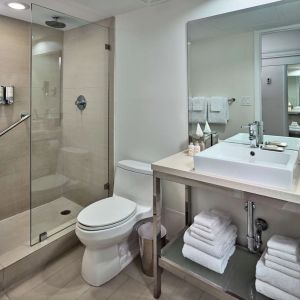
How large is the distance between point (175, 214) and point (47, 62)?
6.39ft

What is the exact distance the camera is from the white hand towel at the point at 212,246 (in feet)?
4.50

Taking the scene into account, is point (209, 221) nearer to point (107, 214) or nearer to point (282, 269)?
point (282, 269)

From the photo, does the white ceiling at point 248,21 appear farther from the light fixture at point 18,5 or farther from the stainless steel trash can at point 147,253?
the stainless steel trash can at point 147,253

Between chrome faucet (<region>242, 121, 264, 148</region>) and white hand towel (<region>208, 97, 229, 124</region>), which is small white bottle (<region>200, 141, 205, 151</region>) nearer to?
white hand towel (<region>208, 97, 229, 124</region>)

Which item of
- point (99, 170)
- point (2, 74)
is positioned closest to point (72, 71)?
point (2, 74)

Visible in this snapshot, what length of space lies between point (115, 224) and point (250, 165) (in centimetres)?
99

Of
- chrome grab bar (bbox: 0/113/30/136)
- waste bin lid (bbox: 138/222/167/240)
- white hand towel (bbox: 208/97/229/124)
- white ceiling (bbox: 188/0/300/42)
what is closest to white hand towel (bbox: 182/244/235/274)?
waste bin lid (bbox: 138/222/167/240)

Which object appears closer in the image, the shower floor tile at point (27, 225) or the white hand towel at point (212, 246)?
the white hand towel at point (212, 246)

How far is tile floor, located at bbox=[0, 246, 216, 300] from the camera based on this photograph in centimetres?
155

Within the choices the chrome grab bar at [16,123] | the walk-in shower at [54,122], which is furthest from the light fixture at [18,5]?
the chrome grab bar at [16,123]

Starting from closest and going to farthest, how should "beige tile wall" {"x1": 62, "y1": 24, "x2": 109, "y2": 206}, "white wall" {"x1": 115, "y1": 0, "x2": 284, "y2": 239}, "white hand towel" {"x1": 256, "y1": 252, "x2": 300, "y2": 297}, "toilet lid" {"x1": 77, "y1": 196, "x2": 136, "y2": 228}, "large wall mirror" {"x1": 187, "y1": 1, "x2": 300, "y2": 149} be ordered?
"white hand towel" {"x1": 256, "y1": 252, "x2": 300, "y2": 297} < "large wall mirror" {"x1": 187, "y1": 1, "x2": 300, "y2": 149} < "toilet lid" {"x1": 77, "y1": 196, "x2": 136, "y2": 228} < "white wall" {"x1": 115, "y1": 0, "x2": 284, "y2": 239} < "beige tile wall" {"x1": 62, "y1": 24, "x2": 109, "y2": 206}

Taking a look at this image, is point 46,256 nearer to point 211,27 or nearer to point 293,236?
point 293,236

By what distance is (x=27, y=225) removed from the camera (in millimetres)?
2316

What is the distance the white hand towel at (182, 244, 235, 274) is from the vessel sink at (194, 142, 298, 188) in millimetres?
540
